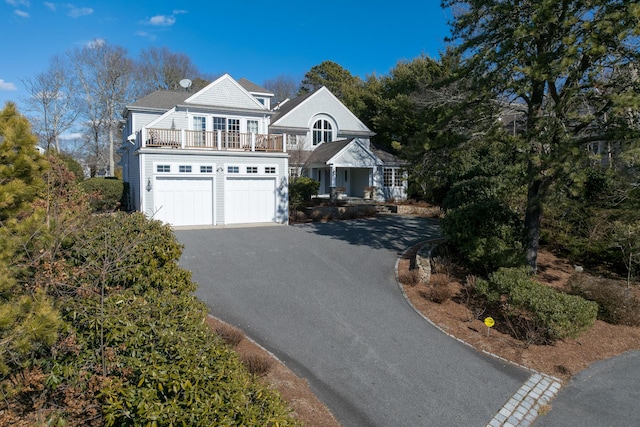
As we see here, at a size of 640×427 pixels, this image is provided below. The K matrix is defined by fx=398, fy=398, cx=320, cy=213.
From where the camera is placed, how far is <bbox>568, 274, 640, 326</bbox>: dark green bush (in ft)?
29.7

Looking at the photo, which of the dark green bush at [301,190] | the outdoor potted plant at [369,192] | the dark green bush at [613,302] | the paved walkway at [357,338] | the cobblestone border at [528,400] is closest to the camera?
the cobblestone border at [528,400]

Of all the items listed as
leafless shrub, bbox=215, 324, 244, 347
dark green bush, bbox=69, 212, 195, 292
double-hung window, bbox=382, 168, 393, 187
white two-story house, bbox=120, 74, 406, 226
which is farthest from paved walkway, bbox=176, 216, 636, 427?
double-hung window, bbox=382, 168, 393, 187

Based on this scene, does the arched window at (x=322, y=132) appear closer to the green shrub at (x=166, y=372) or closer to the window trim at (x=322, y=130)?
the window trim at (x=322, y=130)

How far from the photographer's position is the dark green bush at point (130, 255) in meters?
5.14

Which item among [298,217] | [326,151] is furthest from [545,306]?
[326,151]

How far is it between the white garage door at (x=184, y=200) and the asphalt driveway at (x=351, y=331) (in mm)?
2878

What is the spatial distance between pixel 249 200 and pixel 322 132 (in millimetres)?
12380

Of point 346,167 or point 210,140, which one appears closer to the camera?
point 210,140

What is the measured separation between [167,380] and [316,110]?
2748 cm

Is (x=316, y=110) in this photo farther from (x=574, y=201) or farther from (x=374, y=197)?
(x=574, y=201)

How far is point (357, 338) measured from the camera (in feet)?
26.3

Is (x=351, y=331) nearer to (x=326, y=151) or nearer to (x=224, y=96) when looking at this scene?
(x=224, y=96)

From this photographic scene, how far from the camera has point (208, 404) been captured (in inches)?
123

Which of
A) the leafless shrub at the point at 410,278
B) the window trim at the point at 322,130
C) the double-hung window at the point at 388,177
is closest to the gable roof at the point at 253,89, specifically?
the window trim at the point at 322,130
